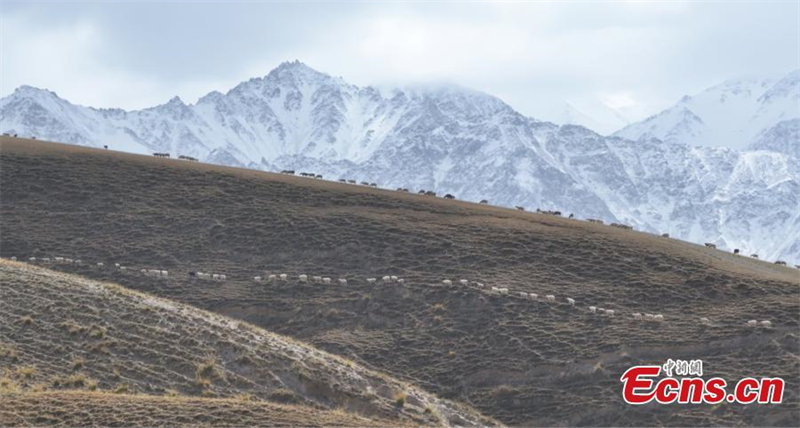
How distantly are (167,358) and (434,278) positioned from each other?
2826 cm

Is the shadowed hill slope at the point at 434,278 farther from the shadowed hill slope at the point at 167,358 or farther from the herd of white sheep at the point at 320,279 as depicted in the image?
the shadowed hill slope at the point at 167,358

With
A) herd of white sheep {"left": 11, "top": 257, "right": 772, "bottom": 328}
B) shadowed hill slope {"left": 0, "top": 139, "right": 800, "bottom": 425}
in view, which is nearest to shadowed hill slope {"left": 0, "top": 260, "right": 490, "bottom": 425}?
shadowed hill slope {"left": 0, "top": 139, "right": 800, "bottom": 425}

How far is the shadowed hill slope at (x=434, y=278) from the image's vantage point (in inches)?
2549

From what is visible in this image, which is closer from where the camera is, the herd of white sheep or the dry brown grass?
the dry brown grass

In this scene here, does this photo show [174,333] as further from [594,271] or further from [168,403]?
[594,271]

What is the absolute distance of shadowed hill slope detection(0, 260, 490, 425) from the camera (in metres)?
54.3

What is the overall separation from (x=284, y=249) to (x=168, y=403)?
137 ft

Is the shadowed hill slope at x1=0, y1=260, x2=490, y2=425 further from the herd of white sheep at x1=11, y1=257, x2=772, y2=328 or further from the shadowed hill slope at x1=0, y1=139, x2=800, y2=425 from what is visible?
the herd of white sheep at x1=11, y1=257, x2=772, y2=328

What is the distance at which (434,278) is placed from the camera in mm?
81688

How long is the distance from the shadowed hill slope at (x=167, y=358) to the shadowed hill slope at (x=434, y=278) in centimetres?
656

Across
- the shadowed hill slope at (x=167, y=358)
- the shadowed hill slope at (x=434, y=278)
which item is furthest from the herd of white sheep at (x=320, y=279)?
the shadowed hill slope at (x=167, y=358)

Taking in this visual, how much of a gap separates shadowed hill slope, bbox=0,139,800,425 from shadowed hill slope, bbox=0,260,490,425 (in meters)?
6.56

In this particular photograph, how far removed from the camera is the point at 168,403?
4856cm

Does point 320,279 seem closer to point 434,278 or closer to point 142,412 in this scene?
point 434,278
